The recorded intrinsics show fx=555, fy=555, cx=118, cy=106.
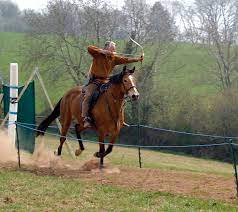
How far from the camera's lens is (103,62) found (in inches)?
477

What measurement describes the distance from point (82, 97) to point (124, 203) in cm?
480

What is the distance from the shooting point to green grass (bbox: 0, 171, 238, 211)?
25.8 feet

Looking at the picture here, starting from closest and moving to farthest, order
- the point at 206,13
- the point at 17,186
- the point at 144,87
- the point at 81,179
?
the point at 17,186 → the point at 81,179 → the point at 144,87 → the point at 206,13

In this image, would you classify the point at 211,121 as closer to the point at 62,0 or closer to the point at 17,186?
the point at 62,0

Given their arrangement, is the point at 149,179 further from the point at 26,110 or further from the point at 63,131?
the point at 26,110

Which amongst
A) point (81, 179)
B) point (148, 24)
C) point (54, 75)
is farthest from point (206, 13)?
point (81, 179)

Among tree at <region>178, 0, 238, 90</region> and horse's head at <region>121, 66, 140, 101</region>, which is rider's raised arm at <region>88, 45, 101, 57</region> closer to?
horse's head at <region>121, 66, 140, 101</region>

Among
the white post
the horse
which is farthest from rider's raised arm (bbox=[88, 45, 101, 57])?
the white post

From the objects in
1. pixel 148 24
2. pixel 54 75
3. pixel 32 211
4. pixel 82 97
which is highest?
pixel 148 24

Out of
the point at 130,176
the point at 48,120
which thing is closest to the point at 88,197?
the point at 130,176

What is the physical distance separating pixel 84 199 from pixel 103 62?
4.39 metres

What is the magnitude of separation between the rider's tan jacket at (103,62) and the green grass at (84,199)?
3073 millimetres

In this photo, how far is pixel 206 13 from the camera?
3991cm

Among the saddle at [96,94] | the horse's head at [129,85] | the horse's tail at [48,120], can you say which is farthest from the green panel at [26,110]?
the horse's head at [129,85]
